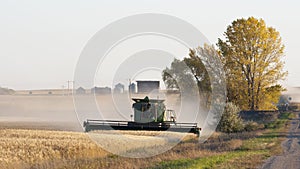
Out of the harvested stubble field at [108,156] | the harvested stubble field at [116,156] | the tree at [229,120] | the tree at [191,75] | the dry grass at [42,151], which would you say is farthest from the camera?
the tree at [191,75]

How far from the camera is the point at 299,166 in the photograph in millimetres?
26250

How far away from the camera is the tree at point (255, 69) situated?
211 feet

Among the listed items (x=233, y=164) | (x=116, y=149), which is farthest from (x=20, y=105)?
(x=233, y=164)

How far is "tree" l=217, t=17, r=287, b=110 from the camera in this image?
6425 centimetres

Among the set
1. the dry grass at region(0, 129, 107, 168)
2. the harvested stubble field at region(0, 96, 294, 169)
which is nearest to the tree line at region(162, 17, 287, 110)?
the harvested stubble field at region(0, 96, 294, 169)

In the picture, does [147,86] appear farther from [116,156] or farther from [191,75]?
[191,75]

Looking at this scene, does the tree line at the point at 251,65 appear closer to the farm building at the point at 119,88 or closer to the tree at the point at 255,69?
the tree at the point at 255,69

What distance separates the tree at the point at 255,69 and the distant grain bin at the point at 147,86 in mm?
17621

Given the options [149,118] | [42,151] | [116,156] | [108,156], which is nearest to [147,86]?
[149,118]

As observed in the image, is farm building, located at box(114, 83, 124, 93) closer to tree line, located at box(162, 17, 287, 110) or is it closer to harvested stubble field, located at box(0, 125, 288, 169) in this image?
harvested stubble field, located at box(0, 125, 288, 169)

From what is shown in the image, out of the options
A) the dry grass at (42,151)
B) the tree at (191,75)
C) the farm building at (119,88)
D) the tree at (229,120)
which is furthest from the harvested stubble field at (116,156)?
the tree at (191,75)

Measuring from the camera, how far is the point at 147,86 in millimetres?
49312

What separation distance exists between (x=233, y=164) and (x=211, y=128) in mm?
29993

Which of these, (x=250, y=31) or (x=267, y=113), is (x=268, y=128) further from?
(x=250, y=31)
